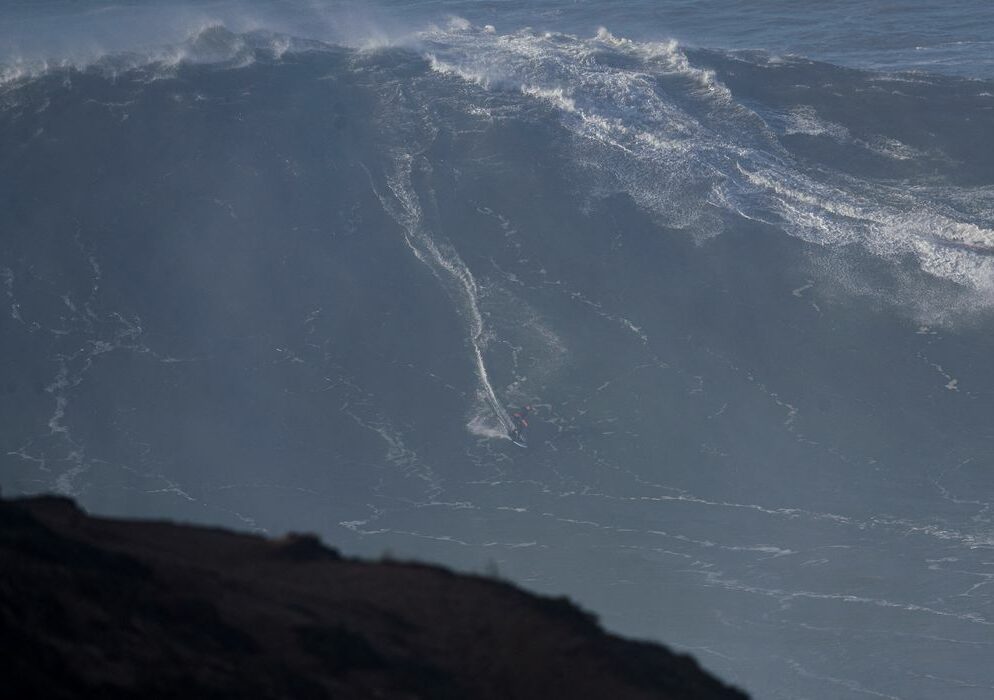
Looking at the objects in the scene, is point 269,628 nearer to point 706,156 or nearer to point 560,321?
point 560,321

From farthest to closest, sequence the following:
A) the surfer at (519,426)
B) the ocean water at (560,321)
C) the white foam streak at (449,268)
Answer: the white foam streak at (449,268) < the surfer at (519,426) < the ocean water at (560,321)

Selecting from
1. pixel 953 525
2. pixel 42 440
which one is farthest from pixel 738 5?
pixel 42 440

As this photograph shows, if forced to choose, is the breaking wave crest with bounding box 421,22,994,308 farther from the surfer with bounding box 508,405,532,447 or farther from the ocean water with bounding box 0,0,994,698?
the surfer with bounding box 508,405,532,447

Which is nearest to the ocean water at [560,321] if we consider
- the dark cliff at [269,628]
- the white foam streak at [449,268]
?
the white foam streak at [449,268]

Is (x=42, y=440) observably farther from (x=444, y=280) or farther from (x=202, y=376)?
(x=444, y=280)

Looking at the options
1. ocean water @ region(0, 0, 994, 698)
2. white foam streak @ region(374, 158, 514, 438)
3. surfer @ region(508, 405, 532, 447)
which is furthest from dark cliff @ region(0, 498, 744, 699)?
white foam streak @ region(374, 158, 514, 438)

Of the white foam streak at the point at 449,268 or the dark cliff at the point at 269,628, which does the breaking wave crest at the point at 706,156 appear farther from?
the dark cliff at the point at 269,628
